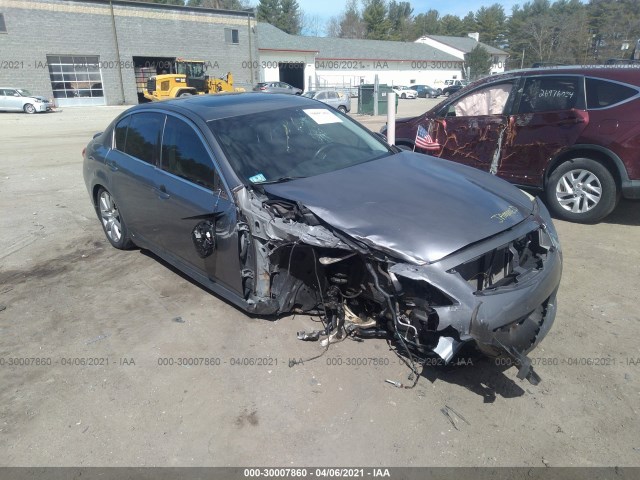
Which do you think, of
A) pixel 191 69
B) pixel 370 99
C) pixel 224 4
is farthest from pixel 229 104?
pixel 224 4

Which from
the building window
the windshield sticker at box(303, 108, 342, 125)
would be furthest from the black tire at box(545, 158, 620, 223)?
the building window

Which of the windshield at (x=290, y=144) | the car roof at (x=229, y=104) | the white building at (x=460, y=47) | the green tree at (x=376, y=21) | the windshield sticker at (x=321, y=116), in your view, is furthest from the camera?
the green tree at (x=376, y=21)

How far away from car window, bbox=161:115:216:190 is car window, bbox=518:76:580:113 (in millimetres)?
4313

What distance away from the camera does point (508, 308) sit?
2711 mm

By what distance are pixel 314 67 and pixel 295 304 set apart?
166ft

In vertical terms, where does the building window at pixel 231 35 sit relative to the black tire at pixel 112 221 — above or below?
above

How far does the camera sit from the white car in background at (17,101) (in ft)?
89.4

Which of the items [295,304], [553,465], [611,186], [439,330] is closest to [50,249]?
[295,304]

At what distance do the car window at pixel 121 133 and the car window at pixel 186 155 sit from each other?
37.2 inches

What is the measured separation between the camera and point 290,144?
13.0 ft

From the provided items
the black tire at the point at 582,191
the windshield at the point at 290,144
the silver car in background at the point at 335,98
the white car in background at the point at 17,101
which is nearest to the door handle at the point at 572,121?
the black tire at the point at 582,191

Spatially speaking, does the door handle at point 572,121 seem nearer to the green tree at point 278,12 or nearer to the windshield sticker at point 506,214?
the windshield sticker at point 506,214

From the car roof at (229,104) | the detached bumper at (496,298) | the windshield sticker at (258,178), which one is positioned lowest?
the detached bumper at (496,298)

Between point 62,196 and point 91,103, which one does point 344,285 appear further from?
point 91,103
